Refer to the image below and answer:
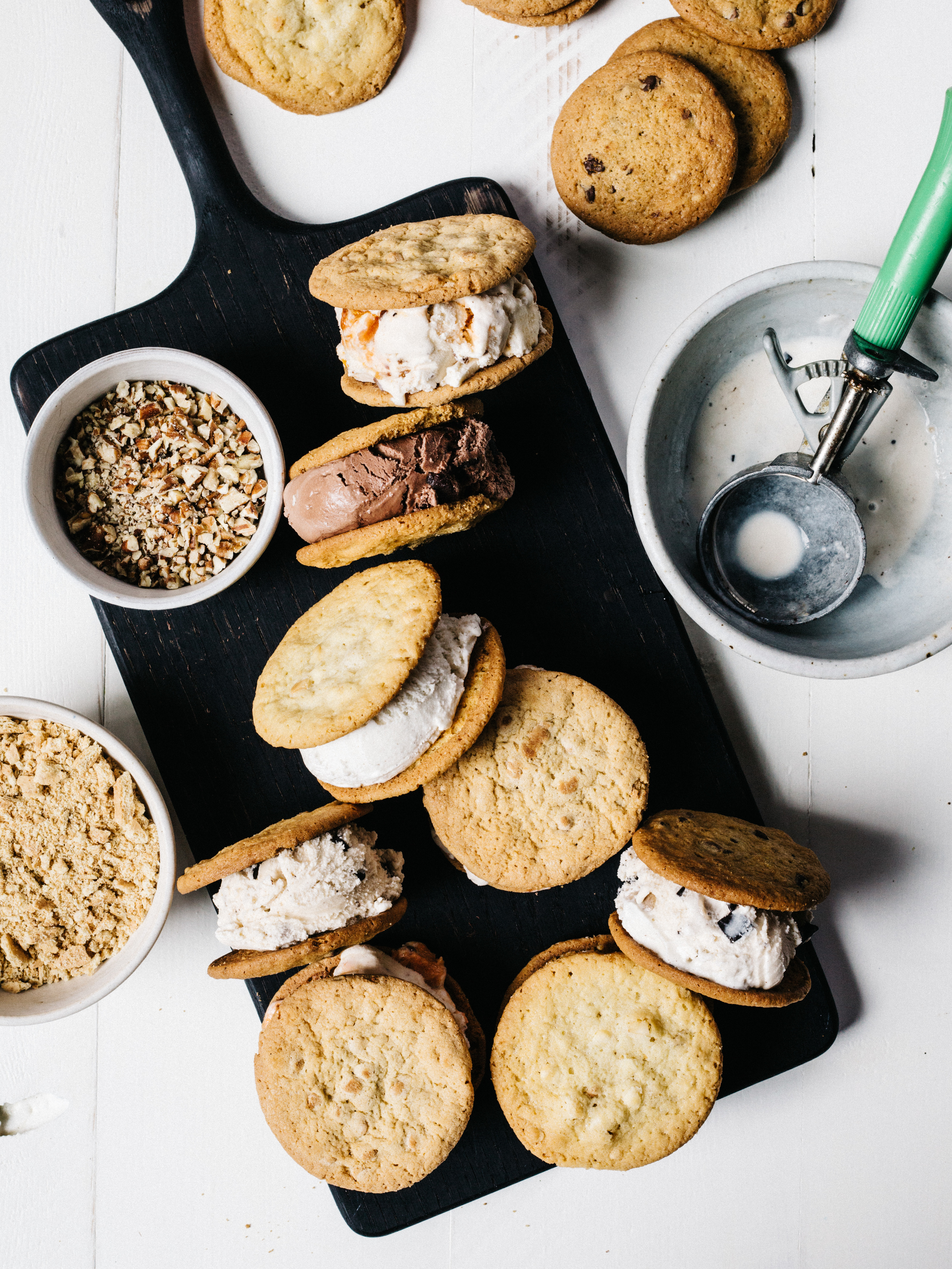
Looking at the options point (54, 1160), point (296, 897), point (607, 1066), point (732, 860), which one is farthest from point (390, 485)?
point (54, 1160)

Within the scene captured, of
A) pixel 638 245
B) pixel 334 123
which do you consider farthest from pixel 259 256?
pixel 638 245

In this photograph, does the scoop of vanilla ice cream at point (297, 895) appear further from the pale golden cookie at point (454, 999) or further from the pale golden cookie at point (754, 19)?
the pale golden cookie at point (754, 19)

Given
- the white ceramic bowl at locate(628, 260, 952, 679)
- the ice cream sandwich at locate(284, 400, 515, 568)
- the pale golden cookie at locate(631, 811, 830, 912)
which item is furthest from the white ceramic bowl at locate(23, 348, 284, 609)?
the pale golden cookie at locate(631, 811, 830, 912)

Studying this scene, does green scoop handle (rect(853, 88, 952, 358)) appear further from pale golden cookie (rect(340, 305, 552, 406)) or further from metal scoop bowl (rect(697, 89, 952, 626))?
pale golden cookie (rect(340, 305, 552, 406))

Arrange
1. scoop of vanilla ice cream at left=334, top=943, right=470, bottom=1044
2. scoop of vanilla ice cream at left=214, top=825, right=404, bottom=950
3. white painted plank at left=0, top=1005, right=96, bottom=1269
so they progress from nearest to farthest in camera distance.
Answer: scoop of vanilla ice cream at left=214, top=825, right=404, bottom=950
scoop of vanilla ice cream at left=334, top=943, right=470, bottom=1044
white painted plank at left=0, top=1005, right=96, bottom=1269

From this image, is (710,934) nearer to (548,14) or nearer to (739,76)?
(739,76)

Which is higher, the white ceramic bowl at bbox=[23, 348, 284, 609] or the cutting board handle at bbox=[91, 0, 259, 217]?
the cutting board handle at bbox=[91, 0, 259, 217]

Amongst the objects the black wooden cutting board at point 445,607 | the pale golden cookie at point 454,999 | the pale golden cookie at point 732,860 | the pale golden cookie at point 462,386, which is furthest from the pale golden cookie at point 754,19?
the pale golden cookie at point 454,999
